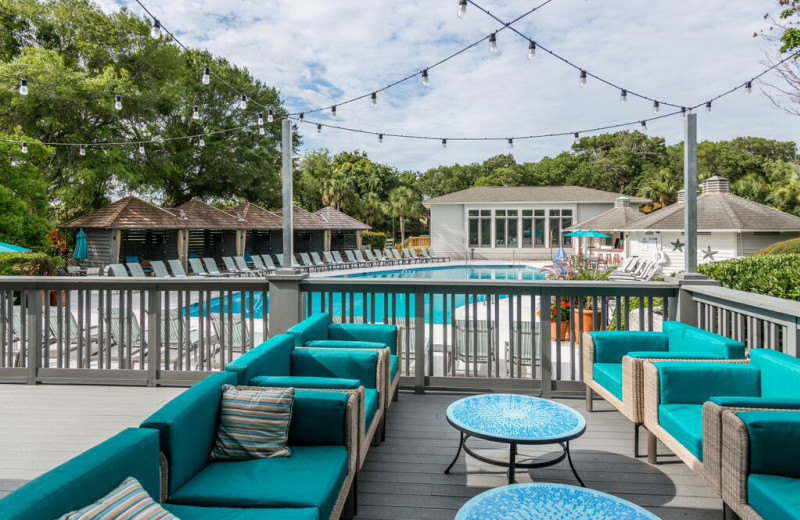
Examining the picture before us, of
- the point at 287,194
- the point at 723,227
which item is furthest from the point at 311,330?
the point at 723,227

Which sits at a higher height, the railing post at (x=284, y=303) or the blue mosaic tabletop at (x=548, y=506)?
the railing post at (x=284, y=303)

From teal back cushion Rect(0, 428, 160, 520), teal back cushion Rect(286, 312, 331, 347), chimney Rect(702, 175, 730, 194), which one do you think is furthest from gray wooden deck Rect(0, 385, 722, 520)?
chimney Rect(702, 175, 730, 194)

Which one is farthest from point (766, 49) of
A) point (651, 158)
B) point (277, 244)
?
point (651, 158)

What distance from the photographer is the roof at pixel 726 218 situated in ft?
46.7

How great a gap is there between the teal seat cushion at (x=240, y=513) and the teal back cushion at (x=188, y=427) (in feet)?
0.47

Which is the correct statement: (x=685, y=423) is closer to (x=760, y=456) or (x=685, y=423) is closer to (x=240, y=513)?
(x=760, y=456)

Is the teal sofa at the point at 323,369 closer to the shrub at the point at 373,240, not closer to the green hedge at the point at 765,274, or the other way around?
the green hedge at the point at 765,274

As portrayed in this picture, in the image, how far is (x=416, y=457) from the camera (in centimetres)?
306

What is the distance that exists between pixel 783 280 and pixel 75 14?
2299 centimetres

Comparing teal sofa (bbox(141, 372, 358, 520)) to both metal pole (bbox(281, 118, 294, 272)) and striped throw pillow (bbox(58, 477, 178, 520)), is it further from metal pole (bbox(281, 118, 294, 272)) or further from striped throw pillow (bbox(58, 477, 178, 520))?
metal pole (bbox(281, 118, 294, 272))

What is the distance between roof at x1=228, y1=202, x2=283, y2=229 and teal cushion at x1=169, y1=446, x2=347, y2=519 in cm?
1915

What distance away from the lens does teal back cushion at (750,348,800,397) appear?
98.2 inches

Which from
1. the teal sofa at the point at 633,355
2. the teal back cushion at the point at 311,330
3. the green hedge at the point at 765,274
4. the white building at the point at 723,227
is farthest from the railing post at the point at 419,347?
the white building at the point at 723,227

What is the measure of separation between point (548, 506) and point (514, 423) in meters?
0.73
